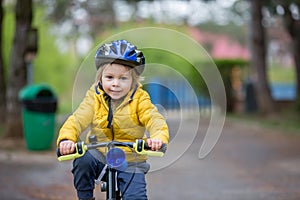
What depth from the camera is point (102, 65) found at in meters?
4.13

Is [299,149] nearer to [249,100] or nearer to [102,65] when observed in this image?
[102,65]

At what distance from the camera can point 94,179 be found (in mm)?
4223

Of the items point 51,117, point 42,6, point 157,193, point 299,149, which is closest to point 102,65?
point 157,193

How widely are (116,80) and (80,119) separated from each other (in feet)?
1.14

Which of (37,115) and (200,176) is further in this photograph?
(37,115)

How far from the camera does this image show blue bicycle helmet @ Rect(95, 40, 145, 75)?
4.00 metres

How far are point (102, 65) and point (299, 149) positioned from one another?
408 inches

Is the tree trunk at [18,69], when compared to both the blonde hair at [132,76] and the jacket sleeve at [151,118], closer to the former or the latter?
the blonde hair at [132,76]

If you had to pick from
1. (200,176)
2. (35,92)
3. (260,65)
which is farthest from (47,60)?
(200,176)

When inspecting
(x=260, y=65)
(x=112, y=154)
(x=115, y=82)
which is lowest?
(x=112, y=154)

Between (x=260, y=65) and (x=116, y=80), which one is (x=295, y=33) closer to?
(x=260, y=65)

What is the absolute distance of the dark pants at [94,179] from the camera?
400cm

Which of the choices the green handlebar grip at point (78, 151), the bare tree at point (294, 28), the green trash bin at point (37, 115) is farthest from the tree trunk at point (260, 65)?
the green handlebar grip at point (78, 151)

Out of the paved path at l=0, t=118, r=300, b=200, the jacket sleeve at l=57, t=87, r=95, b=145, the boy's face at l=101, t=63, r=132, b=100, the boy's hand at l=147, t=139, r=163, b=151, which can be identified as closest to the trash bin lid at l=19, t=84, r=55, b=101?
the paved path at l=0, t=118, r=300, b=200
